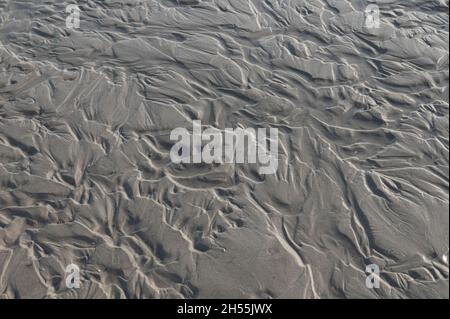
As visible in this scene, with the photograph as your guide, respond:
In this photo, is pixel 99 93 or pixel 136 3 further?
pixel 136 3

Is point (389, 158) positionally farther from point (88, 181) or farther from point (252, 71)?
point (88, 181)
